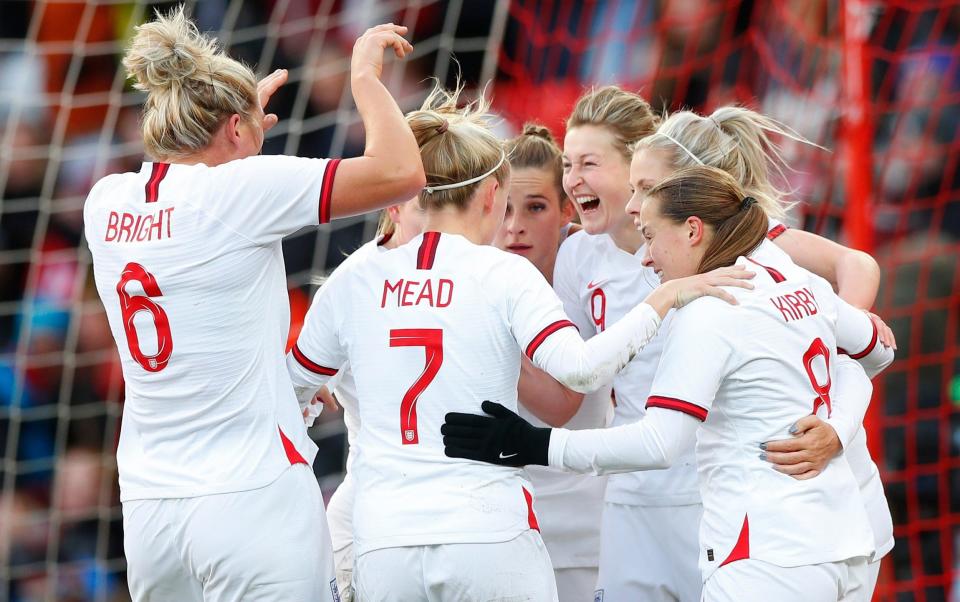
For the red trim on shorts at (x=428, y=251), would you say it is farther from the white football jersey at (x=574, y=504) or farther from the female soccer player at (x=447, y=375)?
the white football jersey at (x=574, y=504)

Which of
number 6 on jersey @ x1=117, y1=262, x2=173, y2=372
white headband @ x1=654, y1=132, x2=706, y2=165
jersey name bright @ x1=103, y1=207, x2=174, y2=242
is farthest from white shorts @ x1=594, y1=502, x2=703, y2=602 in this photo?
jersey name bright @ x1=103, y1=207, x2=174, y2=242

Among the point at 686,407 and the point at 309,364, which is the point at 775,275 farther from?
the point at 309,364

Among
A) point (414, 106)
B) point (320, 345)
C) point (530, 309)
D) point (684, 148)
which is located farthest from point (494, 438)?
point (414, 106)

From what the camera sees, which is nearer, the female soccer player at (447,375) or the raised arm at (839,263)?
the female soccer player at (447,375)

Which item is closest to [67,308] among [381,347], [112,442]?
[112,442]

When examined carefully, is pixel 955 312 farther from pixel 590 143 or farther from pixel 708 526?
pixel 708 526

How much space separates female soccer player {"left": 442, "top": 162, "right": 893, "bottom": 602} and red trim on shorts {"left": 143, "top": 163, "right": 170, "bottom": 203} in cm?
77

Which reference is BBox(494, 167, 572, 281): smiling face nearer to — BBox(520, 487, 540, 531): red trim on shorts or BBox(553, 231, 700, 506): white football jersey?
BBox(553, 231, 700, 506): white football jersey

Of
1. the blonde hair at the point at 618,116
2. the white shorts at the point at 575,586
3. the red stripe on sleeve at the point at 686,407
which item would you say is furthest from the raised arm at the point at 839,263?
the white shorts at the point at 575,586

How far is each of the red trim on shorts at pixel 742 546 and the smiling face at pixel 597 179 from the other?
1139 millimetres

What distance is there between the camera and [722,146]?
10.1 ft

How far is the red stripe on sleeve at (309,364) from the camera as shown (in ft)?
8.71

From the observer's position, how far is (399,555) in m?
2.36

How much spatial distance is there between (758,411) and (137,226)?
135 centimetres
